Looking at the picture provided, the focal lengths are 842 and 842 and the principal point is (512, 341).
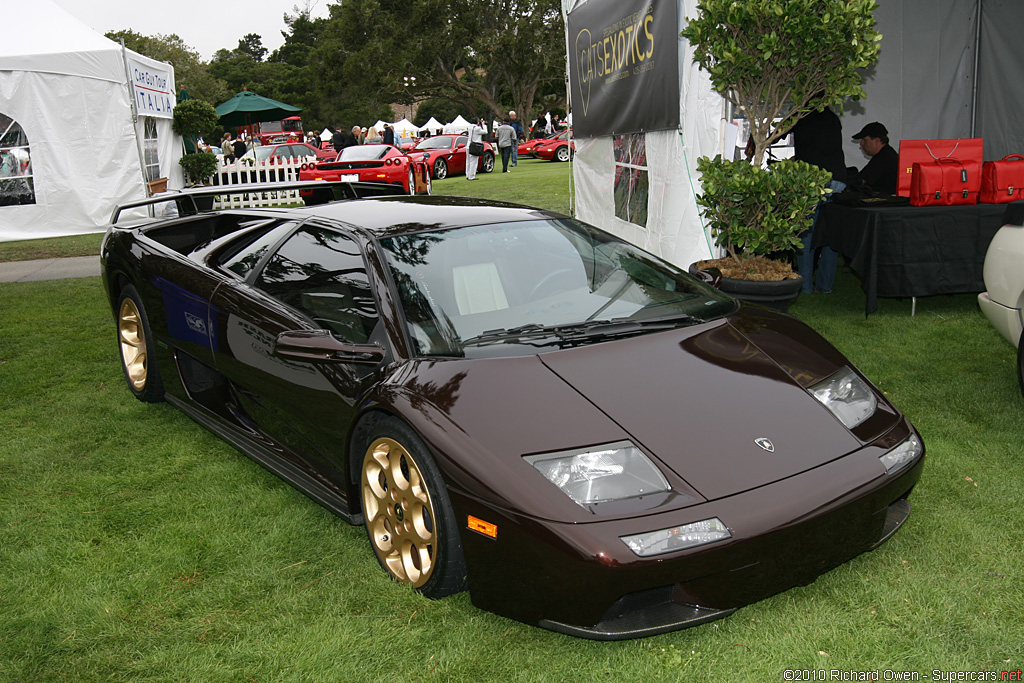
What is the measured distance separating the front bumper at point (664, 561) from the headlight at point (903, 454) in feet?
0.51

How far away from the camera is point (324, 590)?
9.33 ft

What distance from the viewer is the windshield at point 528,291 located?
2.90 m

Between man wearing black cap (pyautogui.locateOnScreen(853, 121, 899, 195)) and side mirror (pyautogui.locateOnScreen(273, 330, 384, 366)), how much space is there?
617cm

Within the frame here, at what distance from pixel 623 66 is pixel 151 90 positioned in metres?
11.0

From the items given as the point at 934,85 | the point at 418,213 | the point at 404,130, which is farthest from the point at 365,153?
the point at 404,130

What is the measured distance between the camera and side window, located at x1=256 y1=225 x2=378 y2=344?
3096mm

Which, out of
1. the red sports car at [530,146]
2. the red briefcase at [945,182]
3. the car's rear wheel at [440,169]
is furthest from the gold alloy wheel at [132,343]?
the red sports car at [530,146]

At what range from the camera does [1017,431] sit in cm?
395

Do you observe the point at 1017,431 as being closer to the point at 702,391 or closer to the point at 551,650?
the point at 702,391

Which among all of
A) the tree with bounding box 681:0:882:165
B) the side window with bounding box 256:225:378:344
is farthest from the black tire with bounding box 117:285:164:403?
the tree with bounding box 681:0:882:165

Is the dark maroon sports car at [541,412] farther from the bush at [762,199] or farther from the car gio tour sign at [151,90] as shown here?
the car gio tour sign at [151,90]

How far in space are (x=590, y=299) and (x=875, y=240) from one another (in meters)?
3.84

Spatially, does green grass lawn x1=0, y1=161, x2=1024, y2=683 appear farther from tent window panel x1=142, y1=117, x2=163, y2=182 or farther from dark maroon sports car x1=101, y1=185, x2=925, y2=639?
tent window panel x1=142, y1=117, x2=163, y2=182

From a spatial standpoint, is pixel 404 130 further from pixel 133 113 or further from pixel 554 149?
pixel 133 113
